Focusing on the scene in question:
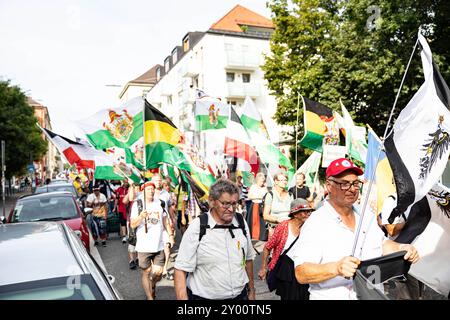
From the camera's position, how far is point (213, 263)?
3.51m

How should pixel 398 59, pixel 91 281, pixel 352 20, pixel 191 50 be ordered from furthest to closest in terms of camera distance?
pixel 191 50 → pixel 352 20 → pixel 398 59 → pixel 91 281

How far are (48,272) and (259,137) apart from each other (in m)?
8.82

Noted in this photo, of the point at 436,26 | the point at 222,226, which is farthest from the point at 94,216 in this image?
the point at 436,26

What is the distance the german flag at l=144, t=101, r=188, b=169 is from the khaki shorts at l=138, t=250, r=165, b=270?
2.24 meters

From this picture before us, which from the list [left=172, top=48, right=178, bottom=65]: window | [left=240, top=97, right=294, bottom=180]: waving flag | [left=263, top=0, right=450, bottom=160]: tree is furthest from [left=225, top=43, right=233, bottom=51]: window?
[left=240, top=97, right=294, bottom=180]: waving flag

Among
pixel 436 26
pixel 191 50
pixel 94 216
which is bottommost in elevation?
pixel 94 216

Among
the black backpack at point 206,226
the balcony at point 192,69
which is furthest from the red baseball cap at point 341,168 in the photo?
the balcony at point 192,69

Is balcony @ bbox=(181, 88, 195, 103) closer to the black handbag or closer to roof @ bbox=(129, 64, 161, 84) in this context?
roof @ bbox=(129, 64, 161, 84)

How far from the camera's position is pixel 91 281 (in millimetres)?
2809

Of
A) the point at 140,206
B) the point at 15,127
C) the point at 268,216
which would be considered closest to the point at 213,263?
the point at 140,206

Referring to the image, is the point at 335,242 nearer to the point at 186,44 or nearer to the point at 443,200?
the point at 443,200

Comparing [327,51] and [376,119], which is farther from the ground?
[327,51]
